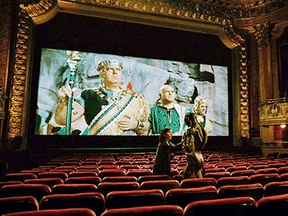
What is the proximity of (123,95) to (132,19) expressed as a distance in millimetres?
3294

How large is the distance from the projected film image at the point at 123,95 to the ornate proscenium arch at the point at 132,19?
650mm

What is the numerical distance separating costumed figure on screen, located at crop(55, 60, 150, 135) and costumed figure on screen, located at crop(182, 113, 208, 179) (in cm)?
609

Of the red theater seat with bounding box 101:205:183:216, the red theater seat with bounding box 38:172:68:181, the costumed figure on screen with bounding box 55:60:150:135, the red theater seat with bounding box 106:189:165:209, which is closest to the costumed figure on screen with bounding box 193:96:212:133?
the costumed figure on screen with bounding box 55:60:150:135

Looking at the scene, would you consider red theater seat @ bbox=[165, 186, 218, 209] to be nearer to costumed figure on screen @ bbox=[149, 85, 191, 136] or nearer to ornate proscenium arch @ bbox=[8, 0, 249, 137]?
ornate proscenium arch @ bbox=[8, 0, 249, 137]

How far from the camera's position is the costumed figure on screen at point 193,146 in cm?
281

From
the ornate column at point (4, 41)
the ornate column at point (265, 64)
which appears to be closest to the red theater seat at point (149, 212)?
the ornate column at point (4, 41)

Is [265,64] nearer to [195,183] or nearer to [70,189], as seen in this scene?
[195,183]

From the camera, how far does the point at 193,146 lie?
2854mm

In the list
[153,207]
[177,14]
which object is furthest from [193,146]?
[177,14]

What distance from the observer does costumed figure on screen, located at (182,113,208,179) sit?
2814 mm

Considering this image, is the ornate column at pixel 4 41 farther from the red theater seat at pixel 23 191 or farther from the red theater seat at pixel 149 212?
the red theater seat at pixel 149 212

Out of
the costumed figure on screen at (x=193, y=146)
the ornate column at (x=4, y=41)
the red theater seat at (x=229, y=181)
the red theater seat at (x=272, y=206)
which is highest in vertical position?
the ornate column at (x=4, y=41)

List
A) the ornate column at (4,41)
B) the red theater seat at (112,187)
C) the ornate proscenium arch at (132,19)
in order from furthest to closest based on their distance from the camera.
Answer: the ornate proscenium arch at (132,19)
the ornate column at (4,41)
the red theater seat at (112,187)

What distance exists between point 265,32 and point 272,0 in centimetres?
134
